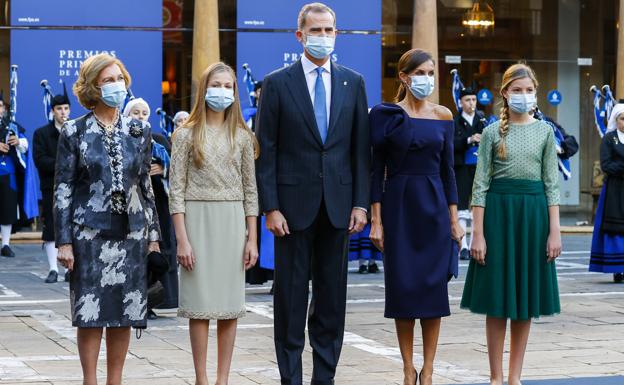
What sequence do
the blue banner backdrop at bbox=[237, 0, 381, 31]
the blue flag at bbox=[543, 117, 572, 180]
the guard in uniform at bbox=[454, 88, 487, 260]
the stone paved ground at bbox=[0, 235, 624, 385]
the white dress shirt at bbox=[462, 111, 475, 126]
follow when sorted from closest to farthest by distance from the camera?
the stone paved ground at bbox=[0, 235, 624, 385] < the blue flag at bbox=[543, 117, 572, 180] < the guard in uniform at bbox=[454, 88, 487, 260] < the white dress shirt at bbox=[462, 111, 475, 126] < the blue banner backdrop at bbox=[237, 0, 381, 31]

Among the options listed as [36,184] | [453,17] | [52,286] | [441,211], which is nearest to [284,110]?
[441,211]

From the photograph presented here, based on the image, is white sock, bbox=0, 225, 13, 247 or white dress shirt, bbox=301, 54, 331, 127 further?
white sock, bbox=0, 225, 13, 247

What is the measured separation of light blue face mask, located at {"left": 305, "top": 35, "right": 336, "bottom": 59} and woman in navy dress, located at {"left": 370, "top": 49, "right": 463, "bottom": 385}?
45cm

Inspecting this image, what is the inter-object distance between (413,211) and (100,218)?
1.79m

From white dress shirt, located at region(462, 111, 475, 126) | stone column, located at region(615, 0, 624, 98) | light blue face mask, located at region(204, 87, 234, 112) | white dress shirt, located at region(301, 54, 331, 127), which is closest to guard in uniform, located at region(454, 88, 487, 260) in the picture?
white dress shirt, located at region(462, 111, 475, 126)

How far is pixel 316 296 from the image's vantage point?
755cm

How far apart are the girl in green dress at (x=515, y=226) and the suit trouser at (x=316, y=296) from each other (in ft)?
2.87

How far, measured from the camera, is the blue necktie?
24.5 ft

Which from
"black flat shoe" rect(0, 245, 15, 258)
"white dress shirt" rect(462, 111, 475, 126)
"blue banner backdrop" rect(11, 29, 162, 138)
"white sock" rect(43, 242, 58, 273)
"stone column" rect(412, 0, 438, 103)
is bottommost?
"black flat shoe" rect(0, 245, 15, 258)

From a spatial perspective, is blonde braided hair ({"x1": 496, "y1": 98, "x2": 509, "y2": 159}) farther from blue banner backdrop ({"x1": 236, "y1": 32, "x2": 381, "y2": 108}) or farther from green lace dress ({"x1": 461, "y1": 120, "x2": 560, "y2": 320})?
blue banner backdrop ({"x1": 236, "y1": 32, "x2": 381, "y2": 108})

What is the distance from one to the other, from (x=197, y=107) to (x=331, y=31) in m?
0.85

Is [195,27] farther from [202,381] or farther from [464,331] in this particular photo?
[202,381]

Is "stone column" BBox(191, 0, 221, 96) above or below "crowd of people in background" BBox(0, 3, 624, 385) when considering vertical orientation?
above

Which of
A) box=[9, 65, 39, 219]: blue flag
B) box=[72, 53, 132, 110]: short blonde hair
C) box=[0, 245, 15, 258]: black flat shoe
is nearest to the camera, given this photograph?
box=[72, 53, 132, 110]: short blonde hair
